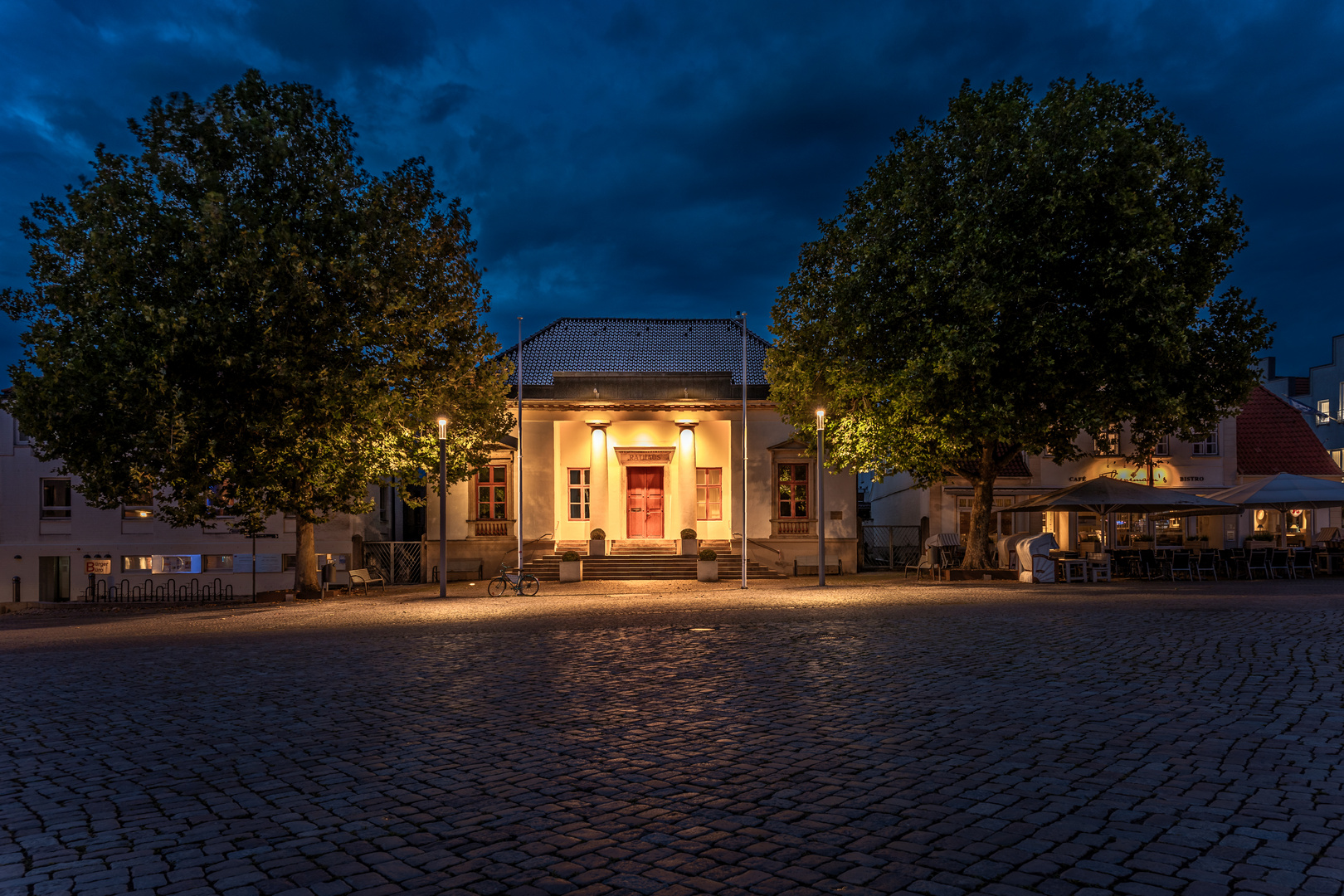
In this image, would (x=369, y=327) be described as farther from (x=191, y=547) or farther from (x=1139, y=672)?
(x=1139, y=672)

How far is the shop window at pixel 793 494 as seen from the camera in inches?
1243

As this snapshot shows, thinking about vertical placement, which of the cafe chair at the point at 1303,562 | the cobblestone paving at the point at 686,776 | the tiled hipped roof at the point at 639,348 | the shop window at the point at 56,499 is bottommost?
the cafe chair at the point at 1303,562

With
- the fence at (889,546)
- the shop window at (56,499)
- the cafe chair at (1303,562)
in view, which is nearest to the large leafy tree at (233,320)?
the shop window at (56,499)

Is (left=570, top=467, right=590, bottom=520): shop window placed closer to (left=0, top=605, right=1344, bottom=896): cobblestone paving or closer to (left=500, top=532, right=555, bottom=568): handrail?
(left=500, top=532, right=555, bottom=568): handrail

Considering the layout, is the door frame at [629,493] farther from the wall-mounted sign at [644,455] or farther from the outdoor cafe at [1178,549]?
the outdoor cafe at [1178,549]

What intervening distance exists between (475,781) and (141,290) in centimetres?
1928

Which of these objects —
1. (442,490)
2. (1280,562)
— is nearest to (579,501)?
(442,490)

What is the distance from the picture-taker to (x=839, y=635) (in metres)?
12.7

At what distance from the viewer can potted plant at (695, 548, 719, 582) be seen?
27156mm

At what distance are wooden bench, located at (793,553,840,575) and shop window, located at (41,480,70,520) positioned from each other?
24981 millimetres

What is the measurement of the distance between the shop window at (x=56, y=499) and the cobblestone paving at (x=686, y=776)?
22.8 metres

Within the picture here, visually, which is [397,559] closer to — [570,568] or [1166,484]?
[570,568]

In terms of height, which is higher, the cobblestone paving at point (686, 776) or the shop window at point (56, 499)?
the shop window at point (56, 499)

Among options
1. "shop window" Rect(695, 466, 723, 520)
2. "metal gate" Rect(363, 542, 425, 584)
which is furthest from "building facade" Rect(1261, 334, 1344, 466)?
"metal gate" Rect(363, 542, 425, 584)
